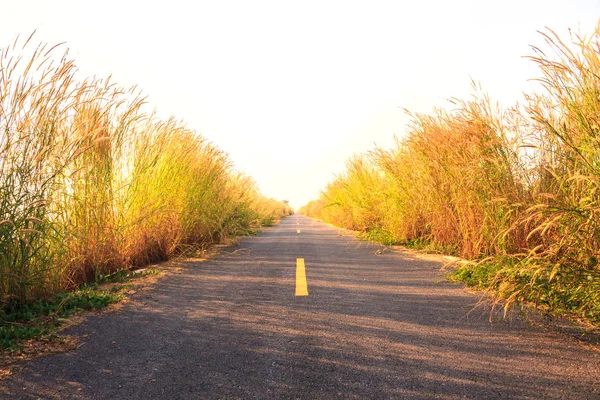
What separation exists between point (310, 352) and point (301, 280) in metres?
3.19

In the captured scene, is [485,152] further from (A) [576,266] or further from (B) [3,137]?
(B) [3,137]

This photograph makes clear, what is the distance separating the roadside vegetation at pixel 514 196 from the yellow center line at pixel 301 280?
93.1 inches

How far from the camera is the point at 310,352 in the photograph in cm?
346

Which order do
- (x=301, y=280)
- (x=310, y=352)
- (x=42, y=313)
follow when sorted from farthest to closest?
(x=301, y=280) < (x=42, y=313) < (x=310, y=352)

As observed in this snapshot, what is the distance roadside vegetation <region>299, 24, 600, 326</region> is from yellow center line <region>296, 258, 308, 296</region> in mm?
A: 2366

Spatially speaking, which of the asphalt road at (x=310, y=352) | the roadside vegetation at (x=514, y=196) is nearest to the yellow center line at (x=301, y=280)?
the asphalt road at (x=310, y=352)

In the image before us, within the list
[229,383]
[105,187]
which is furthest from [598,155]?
[105,187]

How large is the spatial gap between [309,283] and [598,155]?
4099 millimetres

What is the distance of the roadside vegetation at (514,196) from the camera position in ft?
12.6

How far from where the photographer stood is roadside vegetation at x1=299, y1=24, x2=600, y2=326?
3.85 m

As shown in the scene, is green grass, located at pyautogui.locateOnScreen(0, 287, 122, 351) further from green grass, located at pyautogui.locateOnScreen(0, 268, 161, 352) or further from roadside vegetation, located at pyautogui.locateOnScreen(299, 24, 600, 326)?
roadside vegetation, located at pyautogui.locateOnScreen(299, 24, 600, 326)

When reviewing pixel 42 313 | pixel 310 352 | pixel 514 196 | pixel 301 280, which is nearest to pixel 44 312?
pixel 42 313

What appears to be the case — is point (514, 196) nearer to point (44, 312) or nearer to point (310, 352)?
point (310, 352)

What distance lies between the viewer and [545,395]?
2686mm
